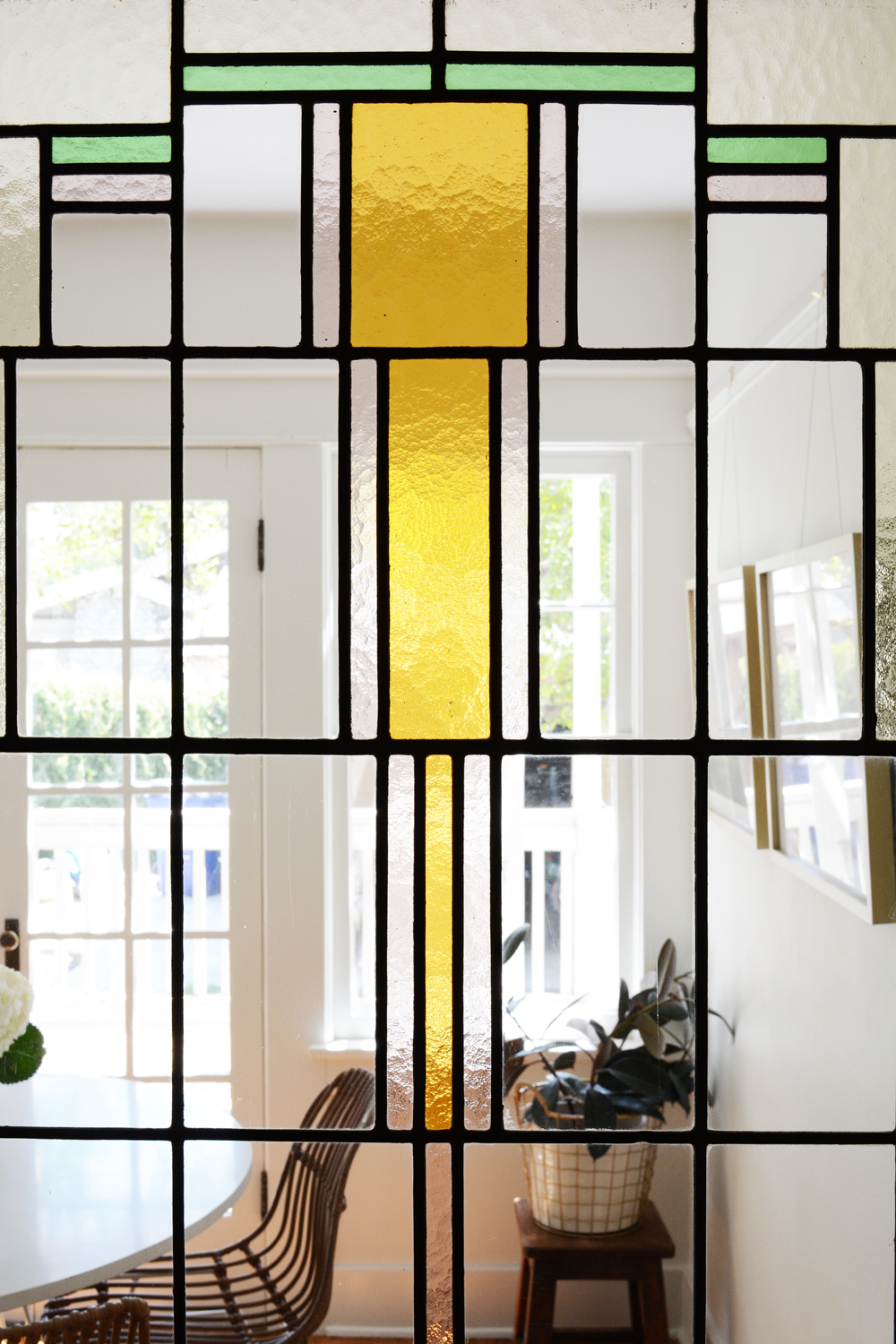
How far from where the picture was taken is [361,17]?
3.26 feet

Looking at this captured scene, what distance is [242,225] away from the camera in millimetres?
999

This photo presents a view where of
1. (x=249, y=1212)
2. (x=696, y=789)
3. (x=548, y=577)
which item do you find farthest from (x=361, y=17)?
(x=249, y=1212)

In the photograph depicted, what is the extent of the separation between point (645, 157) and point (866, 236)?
22 cm

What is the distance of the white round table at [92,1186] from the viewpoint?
0.95 m

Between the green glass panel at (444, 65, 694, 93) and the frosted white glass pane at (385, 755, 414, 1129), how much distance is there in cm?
63

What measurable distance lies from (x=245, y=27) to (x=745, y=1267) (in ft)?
4.06

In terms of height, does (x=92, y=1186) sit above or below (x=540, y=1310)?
above

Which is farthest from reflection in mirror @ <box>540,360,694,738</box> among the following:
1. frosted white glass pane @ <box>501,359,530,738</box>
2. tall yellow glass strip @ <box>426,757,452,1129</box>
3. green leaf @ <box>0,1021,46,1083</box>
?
green leaf @ <box>0,1021,46,1083</box>

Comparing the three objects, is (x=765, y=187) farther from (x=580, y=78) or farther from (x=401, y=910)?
(x=401, y=910)

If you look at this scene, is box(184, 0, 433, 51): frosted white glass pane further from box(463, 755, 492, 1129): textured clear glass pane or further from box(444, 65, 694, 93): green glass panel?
box(463, 755, 492, 1129): textured clear glass pane

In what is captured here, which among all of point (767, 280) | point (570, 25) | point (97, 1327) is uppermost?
point (570, 25)

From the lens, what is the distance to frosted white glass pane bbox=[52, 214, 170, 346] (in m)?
0.99

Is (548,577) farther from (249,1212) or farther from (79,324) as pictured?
(249,1212)

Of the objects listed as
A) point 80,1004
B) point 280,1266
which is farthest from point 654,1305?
point 80,1004
